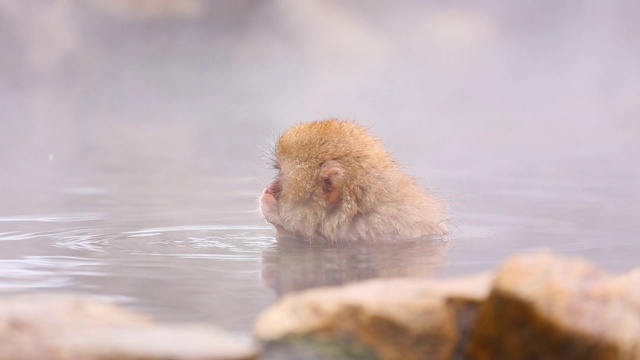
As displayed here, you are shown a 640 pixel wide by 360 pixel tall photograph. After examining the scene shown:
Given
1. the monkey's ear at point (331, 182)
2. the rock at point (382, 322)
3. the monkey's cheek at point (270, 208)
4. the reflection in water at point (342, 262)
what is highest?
the monkey's ear at point (331, 182)

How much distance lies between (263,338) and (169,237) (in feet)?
7.26

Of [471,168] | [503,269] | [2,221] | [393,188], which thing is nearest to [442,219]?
[393,188]

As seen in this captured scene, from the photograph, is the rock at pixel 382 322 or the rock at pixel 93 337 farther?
the rock at pixel 382 322

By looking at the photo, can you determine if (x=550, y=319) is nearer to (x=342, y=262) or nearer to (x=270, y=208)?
(x=342, y=262)

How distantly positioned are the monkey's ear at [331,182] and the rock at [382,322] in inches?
72.0

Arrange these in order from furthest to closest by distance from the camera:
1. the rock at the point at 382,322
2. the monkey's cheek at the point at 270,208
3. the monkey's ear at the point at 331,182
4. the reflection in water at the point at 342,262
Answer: the monkey's cheek at the point at 270,208
the monkey's ear at the point at 331,182
the reflection in water at the point at 342,262
the rock at the point at 382,322

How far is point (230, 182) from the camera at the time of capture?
22.8ft

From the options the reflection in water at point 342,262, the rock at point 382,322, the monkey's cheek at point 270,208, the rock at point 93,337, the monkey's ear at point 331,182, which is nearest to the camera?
the rock at point 93,337

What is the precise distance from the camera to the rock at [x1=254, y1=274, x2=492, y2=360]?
2.16 meters

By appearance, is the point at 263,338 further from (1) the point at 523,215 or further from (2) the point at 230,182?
(2) the point at 230,182

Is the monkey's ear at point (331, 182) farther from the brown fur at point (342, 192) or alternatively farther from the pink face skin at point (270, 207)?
the pink face skin at point (270, 207)

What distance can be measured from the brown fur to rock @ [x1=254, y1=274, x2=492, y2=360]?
6.00 feet

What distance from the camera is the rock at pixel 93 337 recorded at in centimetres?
196

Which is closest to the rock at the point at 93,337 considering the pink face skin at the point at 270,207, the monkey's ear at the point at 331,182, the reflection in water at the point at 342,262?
the reflection in water at the point at 342,262
